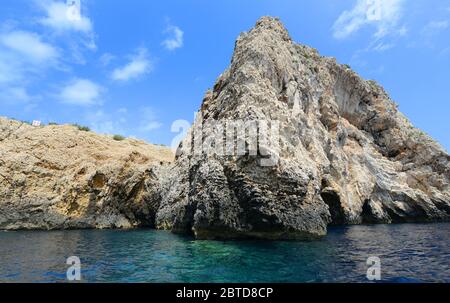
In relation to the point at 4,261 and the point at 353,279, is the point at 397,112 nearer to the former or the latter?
the point at 353,279

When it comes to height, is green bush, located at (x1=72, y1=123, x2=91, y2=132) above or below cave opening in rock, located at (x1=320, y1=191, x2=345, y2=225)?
above

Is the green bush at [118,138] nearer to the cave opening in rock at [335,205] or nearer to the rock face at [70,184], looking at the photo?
the rock face at [70,184]

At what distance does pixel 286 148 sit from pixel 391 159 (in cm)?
3142

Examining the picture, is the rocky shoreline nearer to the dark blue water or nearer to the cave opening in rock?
the cave opening in rock

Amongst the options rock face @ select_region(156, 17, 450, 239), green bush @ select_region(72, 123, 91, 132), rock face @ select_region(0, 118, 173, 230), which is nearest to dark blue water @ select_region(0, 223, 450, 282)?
rock face @ select_region(156, 17, 450, 239)

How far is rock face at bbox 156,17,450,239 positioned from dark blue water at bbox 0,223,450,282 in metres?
2.21

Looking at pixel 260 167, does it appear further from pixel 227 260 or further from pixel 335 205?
pixel 335 205

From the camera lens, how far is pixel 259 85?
26625 mm

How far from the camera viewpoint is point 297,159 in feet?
79.2

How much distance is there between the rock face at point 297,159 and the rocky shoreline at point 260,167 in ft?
0.36

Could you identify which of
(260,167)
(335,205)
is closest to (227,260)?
(260,167)

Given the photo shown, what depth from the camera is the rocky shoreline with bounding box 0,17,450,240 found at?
21.8 m
